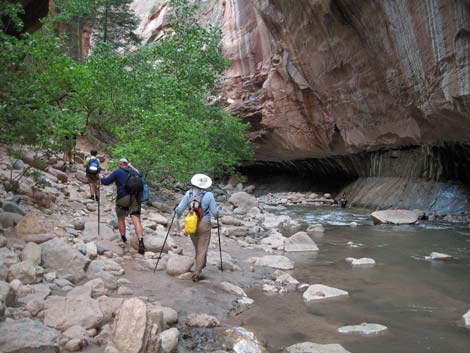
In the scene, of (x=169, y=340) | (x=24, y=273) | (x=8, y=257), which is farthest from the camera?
(x=8, y=257)

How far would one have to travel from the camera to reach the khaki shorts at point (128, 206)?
7.07 meters

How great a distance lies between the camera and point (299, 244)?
954 centimetres

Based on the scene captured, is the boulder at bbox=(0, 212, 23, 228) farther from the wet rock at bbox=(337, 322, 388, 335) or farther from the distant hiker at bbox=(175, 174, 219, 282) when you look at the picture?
the wet rock at bbox=(337, 322, 388, 335)

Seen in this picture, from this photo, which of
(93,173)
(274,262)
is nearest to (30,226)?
(274,262)

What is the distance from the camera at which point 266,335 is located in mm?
4609

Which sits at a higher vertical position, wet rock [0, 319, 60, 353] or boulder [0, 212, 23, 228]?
boulder [0, 212, 23, 228]

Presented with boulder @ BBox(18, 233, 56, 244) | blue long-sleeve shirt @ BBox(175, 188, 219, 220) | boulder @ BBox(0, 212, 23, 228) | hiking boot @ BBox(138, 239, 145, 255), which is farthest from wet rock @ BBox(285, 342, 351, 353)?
boulder @ BBox(0, 212, 23, 228)

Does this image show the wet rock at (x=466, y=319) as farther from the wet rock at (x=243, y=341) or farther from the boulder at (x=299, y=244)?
the boulder at (x=299, y=244)

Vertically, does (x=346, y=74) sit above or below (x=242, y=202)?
above

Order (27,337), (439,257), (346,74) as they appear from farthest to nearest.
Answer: (346,74)
(439,257)
(27,337)

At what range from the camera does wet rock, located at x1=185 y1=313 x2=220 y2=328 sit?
460cm

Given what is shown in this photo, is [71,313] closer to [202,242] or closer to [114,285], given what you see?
[114,285]

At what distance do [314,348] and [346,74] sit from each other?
15.4 metres

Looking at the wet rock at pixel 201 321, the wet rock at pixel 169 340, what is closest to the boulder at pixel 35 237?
the wet rock at pixel 201 321
